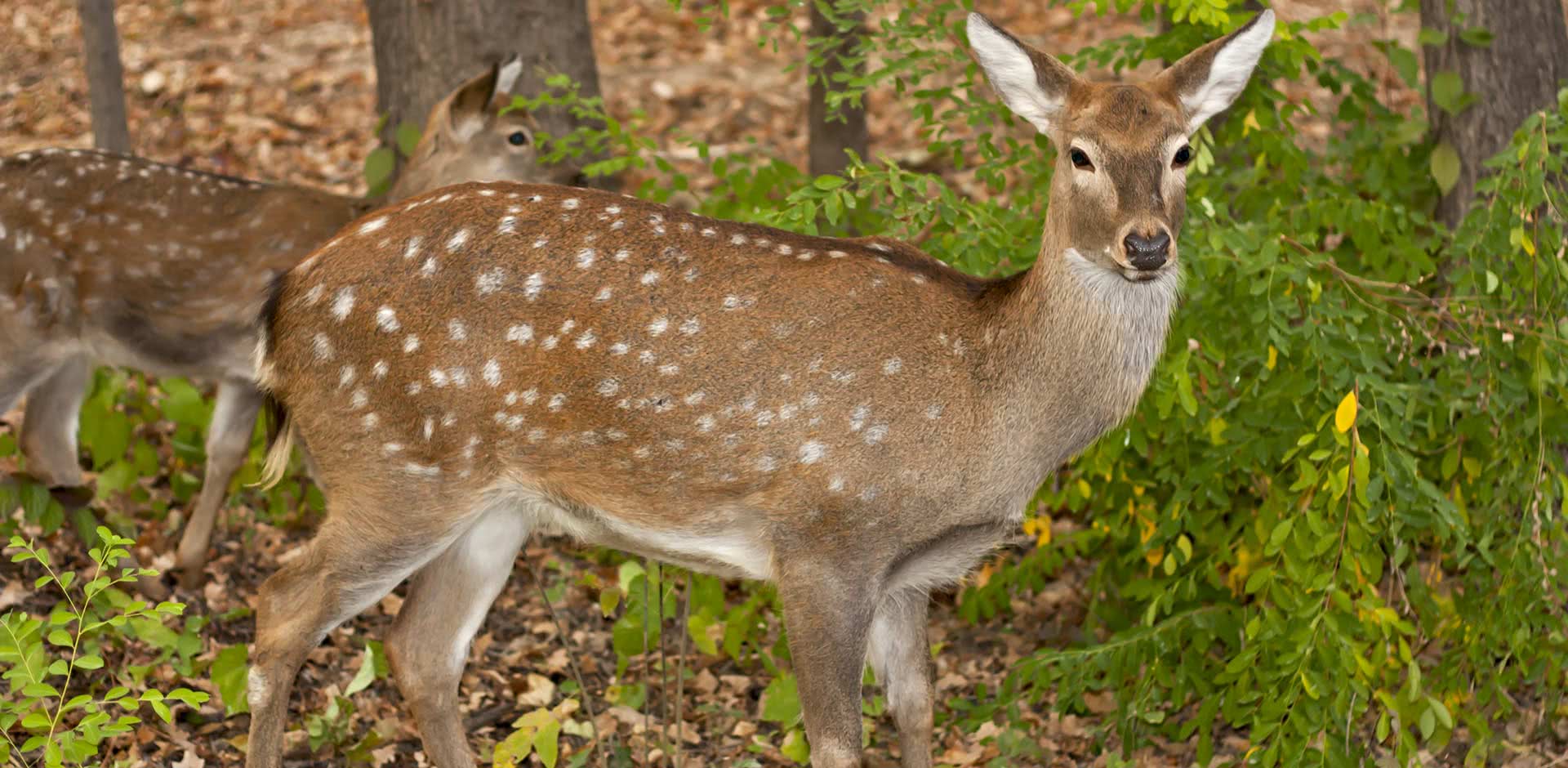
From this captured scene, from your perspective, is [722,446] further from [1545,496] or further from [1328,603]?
[1545,496]

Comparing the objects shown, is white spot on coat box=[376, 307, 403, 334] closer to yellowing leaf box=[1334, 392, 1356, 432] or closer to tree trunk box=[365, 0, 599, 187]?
yellowing leaf box=[1334, 392, 1356, 432]

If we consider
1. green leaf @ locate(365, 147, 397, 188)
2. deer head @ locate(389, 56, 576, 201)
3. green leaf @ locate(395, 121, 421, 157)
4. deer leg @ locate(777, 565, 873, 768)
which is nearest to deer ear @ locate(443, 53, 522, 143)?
deer head @ locate(389, 56, 576, 201)

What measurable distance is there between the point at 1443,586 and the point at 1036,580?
Answer: 160 centimetres

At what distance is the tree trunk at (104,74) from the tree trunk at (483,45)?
1.50 metres

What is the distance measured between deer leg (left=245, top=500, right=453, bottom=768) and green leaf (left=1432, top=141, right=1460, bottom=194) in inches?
159

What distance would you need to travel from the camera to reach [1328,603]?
5.26 metres

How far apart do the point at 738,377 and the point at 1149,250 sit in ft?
3.84

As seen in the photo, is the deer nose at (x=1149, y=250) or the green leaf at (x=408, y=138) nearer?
the deer nose at (x=1149, y=250)

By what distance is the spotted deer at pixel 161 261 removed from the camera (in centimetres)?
729

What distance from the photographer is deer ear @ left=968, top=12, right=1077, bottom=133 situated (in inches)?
192

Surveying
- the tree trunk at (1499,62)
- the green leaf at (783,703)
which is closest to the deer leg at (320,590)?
the green leaf at (783,703)

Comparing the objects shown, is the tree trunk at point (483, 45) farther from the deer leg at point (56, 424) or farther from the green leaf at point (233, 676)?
the green leaf at point (233, 676)

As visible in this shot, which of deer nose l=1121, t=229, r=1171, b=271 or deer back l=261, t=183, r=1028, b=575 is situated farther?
deer back l=261, t=183, r=1028, b=575

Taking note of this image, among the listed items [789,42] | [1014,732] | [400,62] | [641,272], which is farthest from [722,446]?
[789,42]
